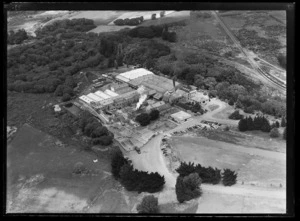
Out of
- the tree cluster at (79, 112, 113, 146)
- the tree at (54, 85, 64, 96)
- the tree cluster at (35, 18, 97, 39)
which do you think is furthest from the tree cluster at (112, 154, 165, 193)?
the tree cluster at (35, 18, 97, 39)

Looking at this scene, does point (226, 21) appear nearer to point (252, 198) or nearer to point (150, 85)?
point (150, 85)

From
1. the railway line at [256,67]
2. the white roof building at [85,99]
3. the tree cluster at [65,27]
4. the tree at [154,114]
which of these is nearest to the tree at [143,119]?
the tree at [154,114]

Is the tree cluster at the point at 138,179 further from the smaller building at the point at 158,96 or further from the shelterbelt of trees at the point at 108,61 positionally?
the shelterbelt of trees at the point at 108,61

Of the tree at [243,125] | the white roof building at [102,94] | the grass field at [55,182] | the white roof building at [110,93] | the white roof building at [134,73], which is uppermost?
the white roof building at [134,73]

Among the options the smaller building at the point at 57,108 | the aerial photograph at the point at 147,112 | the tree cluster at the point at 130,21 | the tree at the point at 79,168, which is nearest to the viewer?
the aerial photograph at the point at 147,112

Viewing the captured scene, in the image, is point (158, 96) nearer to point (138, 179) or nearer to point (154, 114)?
point (154, 114)

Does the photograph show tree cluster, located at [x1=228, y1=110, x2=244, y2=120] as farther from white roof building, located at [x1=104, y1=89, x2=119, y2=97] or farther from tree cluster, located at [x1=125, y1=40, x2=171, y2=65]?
tree cluster, located at [x1=125, y1=40, x2=171, y2=65]

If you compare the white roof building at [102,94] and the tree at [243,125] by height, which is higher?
the white roof building at [102,94]

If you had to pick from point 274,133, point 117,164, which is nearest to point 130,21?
point 117,164
